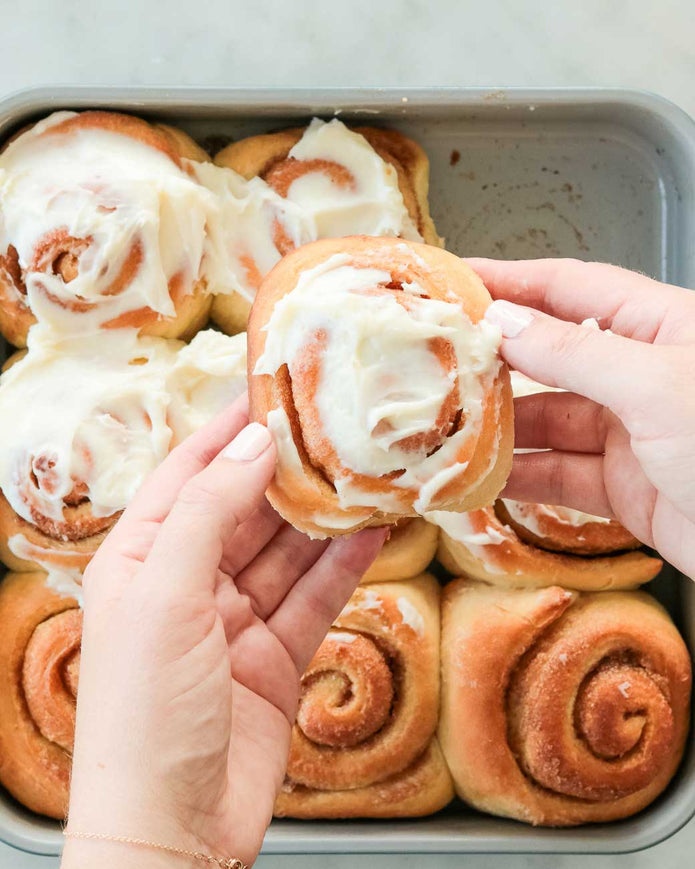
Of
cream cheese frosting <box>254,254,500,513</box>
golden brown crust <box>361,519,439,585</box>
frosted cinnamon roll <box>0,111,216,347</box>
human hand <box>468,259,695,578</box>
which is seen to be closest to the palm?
human hand <box>468,259,695,578</box>

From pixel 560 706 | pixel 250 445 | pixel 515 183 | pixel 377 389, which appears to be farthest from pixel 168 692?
pixel 515 183

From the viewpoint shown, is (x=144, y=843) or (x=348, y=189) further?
(x=348, y=189)

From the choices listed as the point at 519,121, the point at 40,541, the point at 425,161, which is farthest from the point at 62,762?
the point at 519,121

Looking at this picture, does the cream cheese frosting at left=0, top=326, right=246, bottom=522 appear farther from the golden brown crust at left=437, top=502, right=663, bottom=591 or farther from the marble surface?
the marble surface

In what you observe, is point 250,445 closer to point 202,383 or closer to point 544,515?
point 202,383

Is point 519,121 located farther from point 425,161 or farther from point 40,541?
point 40,541
